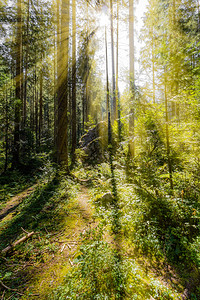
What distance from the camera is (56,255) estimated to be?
101 inches

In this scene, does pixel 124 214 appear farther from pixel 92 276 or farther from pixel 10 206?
pixel 10 206

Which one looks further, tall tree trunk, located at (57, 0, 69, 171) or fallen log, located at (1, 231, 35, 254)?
tall tree trunk, located at (57, 0, 69, 171)

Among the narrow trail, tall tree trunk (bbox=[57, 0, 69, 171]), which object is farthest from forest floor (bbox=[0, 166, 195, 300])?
tall tree trunk (bbox=[57, 0, 69, 171])

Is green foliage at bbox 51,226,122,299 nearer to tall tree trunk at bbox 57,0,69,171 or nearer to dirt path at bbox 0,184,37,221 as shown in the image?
dirt path at bbox 0,184,37,221

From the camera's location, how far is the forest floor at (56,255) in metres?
1.94

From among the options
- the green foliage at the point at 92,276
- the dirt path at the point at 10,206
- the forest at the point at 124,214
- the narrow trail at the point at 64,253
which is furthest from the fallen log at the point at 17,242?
the dirt path at the point at 10,206

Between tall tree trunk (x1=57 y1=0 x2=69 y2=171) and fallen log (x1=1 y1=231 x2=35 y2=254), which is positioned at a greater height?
tall tree trunk (x1=57 y1=0 x2=69 y2=171)

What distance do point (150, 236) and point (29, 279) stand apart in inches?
98.4

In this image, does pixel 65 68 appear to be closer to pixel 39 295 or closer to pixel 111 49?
pixel 39 295

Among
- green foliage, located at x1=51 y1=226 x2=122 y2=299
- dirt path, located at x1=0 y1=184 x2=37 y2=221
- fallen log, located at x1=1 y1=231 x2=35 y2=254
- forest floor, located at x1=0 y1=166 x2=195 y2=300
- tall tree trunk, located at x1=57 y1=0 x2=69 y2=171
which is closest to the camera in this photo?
green foliage, located at x1=51 y1=226 x2=122 y2=299

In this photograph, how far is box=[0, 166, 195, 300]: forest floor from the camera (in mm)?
1944

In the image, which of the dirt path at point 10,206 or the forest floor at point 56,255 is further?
the dirt path at point 10,206

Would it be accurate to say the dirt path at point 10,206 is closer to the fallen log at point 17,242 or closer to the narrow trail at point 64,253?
the fallen log at point 17,242

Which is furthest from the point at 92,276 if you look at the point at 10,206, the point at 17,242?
the point at 10,206
